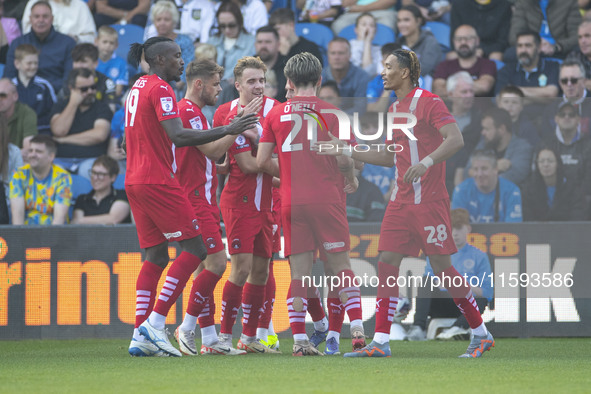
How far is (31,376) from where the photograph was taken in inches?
196

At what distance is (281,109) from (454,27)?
558cm

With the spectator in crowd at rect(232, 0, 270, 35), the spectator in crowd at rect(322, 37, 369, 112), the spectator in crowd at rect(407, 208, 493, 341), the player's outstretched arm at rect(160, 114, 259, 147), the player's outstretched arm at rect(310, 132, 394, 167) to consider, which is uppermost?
the spectator in crowd at rect(232, 0, 270, 35)

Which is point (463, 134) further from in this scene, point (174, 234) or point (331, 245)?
point (174, 234)

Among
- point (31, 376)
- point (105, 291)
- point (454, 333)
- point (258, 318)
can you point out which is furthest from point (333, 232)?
point (105, 291)

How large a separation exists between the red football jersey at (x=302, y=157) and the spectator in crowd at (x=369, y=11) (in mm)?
5602

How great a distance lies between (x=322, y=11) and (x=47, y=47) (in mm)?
3696

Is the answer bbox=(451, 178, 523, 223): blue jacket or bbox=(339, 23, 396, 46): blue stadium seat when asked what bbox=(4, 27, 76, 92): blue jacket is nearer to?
bbox=(339, 23, 396, 46): blue stadium seat

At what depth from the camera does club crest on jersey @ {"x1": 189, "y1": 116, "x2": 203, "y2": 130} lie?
642 cm

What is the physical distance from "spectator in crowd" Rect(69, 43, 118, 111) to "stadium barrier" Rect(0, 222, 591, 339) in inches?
108

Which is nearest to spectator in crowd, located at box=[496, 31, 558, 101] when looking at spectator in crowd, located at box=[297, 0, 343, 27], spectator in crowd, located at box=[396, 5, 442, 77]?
spectator in crowd, located at box=[396, 5, 442, 77]

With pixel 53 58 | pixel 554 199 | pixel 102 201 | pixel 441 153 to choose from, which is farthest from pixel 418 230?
pixel 53 58

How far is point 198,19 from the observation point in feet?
38.2

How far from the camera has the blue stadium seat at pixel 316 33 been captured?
11484mm

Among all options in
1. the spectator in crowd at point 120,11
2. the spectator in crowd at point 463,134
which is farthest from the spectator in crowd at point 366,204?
the spectator in crowd at point 120,11
